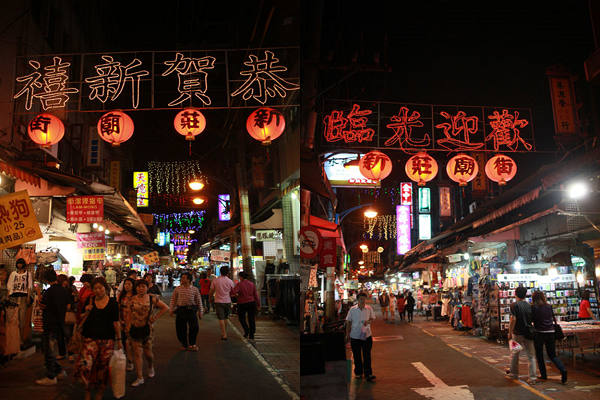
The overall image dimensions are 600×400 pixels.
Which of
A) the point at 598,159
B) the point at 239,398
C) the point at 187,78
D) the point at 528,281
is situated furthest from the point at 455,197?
the point at 239,398

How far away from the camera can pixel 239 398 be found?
283 inches

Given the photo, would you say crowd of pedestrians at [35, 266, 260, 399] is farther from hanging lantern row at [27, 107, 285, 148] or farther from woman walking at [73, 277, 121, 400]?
hanging lantern row at [27, 107, 285, 148]

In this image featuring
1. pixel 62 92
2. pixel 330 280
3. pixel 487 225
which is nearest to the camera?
pixel 62 92

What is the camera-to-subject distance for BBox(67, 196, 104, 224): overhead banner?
46.5ft

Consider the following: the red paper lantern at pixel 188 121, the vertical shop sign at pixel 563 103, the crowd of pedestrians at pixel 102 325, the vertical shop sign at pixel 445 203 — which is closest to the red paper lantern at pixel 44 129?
the red paper lantern at pixel 188 121

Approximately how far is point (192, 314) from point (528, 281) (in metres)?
9.63

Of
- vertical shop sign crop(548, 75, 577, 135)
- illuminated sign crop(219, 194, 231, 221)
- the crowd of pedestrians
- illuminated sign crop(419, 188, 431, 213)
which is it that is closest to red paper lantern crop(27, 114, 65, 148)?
the crowd of pedestrians

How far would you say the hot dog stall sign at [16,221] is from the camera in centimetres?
829

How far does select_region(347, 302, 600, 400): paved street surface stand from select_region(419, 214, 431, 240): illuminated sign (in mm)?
17819

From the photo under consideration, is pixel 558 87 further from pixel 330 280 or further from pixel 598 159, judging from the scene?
pixel 330 280

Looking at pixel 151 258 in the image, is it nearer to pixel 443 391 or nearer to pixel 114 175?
pixel 114 175

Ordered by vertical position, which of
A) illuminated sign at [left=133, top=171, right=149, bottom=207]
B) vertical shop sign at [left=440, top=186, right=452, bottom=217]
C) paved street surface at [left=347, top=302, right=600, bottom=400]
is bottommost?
paved street surface at [left=347, top=302, right=600, bottom=400]

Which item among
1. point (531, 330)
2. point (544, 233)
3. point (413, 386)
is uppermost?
point (544, 233)

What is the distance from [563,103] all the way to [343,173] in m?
7.08
